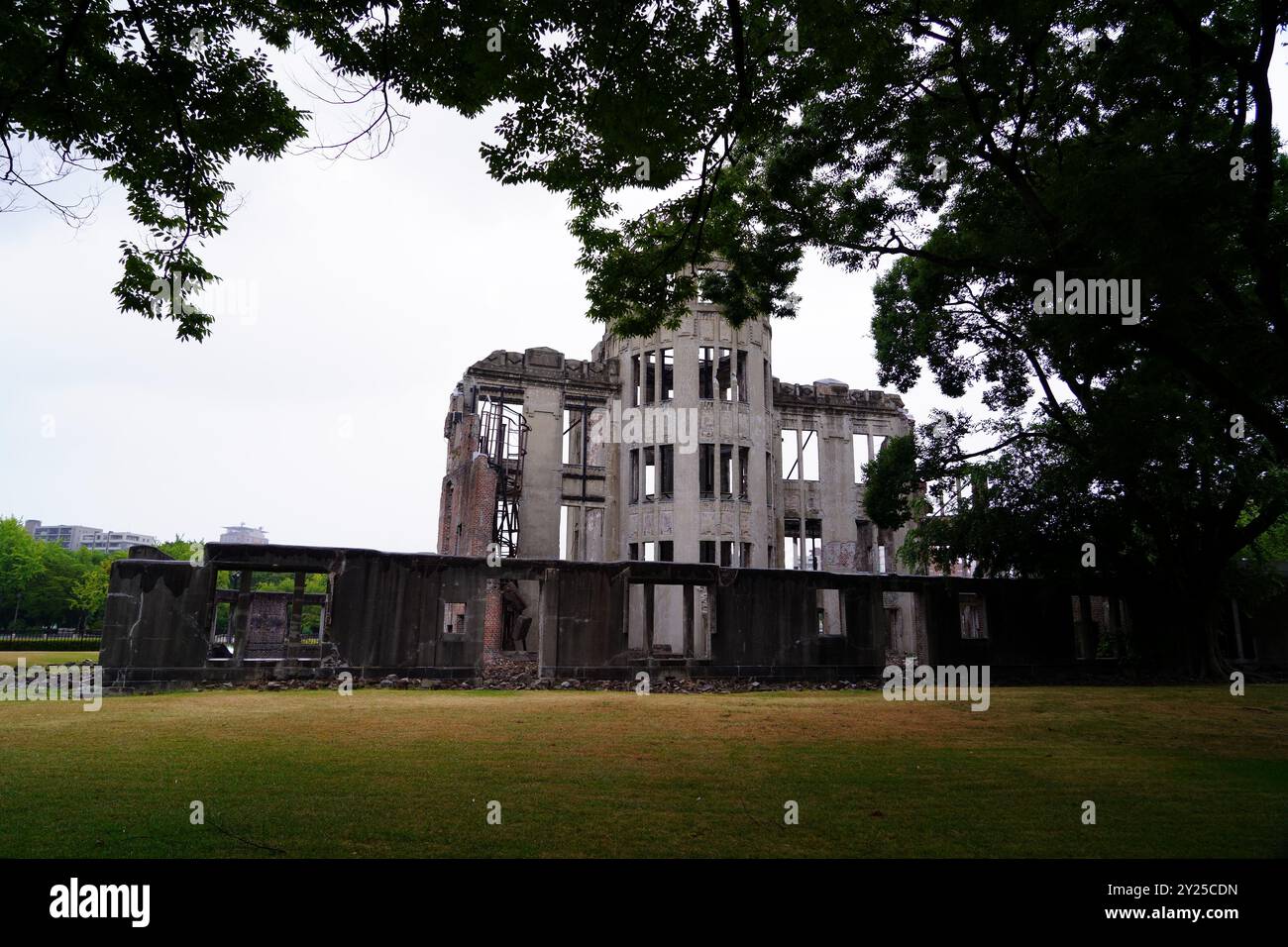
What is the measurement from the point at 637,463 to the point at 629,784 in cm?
2415

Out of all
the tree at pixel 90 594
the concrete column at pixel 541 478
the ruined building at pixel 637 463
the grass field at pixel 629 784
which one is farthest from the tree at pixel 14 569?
the grass field at pixel 629 784

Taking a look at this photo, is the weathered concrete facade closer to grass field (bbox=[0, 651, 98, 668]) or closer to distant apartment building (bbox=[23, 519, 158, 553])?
grass field (bbox=[0, 651, 98, 668])

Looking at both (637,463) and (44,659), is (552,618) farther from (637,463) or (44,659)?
(44,659)

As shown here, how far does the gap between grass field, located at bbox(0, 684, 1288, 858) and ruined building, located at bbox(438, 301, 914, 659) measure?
659 inches

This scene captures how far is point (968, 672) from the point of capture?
69.3 feet

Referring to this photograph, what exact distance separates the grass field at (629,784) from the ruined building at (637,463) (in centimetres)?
1674

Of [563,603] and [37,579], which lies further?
[37,579]

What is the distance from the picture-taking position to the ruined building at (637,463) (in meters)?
28.5

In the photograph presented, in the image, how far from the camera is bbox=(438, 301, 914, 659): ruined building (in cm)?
2855

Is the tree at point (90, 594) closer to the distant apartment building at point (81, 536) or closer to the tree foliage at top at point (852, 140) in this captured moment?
the tree foliage at top at point (852, 140)

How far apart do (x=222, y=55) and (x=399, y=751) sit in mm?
6733

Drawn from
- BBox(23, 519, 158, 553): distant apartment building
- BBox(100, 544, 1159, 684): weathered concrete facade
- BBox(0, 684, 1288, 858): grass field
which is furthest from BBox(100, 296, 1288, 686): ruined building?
BBox(23, 519, 158, 553): distant apartment building
